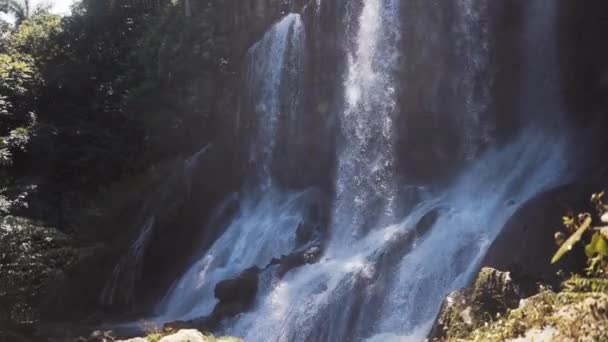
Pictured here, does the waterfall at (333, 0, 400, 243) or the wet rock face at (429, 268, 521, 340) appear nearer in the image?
the wet rock face at (429, 268, 521, 340)

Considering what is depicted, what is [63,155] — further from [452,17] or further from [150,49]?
[452,17]

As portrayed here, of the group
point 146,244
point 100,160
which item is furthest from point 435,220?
point 100,160

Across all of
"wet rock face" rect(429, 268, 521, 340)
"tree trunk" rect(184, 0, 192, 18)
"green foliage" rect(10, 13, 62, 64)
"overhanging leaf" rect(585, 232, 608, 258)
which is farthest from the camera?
"green foliage" rect(10, 13, 62, 64)

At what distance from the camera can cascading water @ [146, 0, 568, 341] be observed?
35.5 ft

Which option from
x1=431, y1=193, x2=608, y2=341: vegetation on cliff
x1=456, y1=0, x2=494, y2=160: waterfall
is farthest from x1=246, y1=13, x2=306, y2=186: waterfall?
x1=431, y1=193, x2=608, y2=341: vegetation on cliff

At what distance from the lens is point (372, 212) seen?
15164mm

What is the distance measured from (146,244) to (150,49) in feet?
34.8

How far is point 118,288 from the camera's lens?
17.6 meters

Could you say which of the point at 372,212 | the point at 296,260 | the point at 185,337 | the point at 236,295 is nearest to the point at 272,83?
the point at 372,212

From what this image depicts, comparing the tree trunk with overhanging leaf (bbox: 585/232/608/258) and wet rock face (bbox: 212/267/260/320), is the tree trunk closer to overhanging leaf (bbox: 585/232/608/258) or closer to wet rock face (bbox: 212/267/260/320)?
wet rock face (bbox: 212/267/260/320)

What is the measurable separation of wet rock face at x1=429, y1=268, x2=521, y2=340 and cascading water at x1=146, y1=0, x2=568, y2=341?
108 inches

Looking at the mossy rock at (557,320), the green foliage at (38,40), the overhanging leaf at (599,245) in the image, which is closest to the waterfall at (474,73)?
the mossy rock at (557,320)

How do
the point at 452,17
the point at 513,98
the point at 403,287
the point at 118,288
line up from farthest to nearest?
1. the point at 118,288
2. the point at 452,17
3. the point at 513,98
4. the point at 403,287

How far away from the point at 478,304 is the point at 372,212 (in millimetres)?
8541
